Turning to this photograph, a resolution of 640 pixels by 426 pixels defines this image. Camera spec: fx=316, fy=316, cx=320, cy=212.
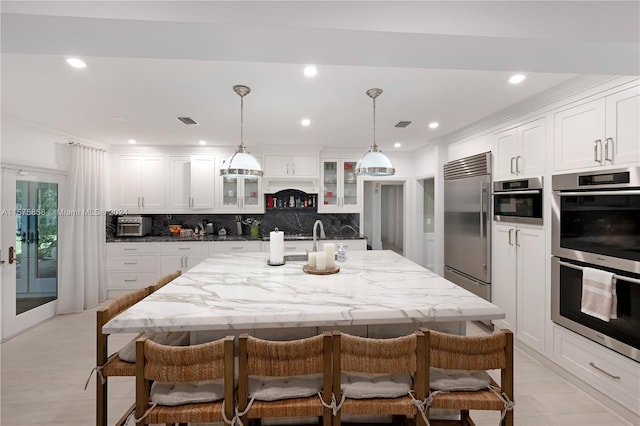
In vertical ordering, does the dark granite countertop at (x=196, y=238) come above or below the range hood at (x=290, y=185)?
below

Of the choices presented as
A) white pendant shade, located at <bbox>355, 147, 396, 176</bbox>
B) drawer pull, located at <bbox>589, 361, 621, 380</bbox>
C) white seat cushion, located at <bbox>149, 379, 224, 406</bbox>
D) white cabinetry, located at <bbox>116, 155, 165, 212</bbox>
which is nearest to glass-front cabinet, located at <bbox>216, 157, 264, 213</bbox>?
white cabinetry, located at <bbox>116, 155, 165, 212</bbox>

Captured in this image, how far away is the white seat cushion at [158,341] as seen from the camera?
165cm

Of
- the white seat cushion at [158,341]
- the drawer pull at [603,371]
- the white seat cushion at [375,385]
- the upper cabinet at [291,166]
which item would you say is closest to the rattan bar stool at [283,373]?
the white seat cushion at [375,385]

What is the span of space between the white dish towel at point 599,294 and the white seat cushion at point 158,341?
272cm

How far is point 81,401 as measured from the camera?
7.61 ft

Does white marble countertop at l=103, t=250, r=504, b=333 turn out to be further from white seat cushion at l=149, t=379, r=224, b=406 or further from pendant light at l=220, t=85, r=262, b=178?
pendant light at l=220, t=85, r=262, b=178

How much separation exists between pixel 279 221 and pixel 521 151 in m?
3.70

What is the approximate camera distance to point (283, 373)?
1.37 metres

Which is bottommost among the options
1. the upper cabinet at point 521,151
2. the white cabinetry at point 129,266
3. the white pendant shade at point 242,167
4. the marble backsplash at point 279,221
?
the white cabinetry at point 129,266

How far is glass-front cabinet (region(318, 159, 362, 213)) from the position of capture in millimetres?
5383

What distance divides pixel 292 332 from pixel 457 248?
117 inches

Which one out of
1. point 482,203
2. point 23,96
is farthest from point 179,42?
point 482,203

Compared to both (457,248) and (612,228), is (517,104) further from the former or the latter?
(457,248)

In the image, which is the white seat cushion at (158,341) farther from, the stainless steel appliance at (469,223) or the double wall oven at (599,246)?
the stainless steel appliance at (469,223)
